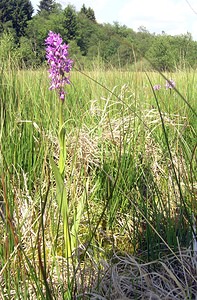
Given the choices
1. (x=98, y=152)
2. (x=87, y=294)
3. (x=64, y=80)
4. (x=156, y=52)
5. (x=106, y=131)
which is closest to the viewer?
(x=87, y=294)

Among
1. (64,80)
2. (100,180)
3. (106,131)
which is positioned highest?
(64,80)

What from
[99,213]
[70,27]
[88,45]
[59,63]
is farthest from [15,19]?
[59,63]

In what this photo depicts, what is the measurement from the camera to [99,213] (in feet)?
4.64

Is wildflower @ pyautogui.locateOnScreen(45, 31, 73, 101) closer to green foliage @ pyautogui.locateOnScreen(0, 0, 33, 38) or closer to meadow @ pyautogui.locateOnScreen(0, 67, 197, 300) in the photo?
meadow @ pyautogui.locateOnScreen(0, 67, 197, 300)

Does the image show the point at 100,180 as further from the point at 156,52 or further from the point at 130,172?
the point at 156,52

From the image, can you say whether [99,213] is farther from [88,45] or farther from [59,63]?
[88,45]

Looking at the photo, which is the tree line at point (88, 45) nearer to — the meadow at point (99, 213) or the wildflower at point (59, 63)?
the wildflower at point (59, 63)

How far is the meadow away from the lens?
33.1 inches

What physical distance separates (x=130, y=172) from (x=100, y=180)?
0.48ft

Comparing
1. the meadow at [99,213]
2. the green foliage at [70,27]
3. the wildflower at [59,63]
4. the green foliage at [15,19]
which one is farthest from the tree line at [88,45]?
the green foliage at [15,19]

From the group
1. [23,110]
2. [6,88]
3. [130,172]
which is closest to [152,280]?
[130,172]

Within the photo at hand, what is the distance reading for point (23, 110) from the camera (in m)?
1.75

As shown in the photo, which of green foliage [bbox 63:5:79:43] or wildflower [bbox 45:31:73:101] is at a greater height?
green foliage [bbox 63:5:79:43]

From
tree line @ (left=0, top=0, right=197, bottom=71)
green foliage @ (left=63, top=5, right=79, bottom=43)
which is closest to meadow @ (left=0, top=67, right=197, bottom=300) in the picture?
tree line @ (left=0, top=0, right=197, bottom=71)
